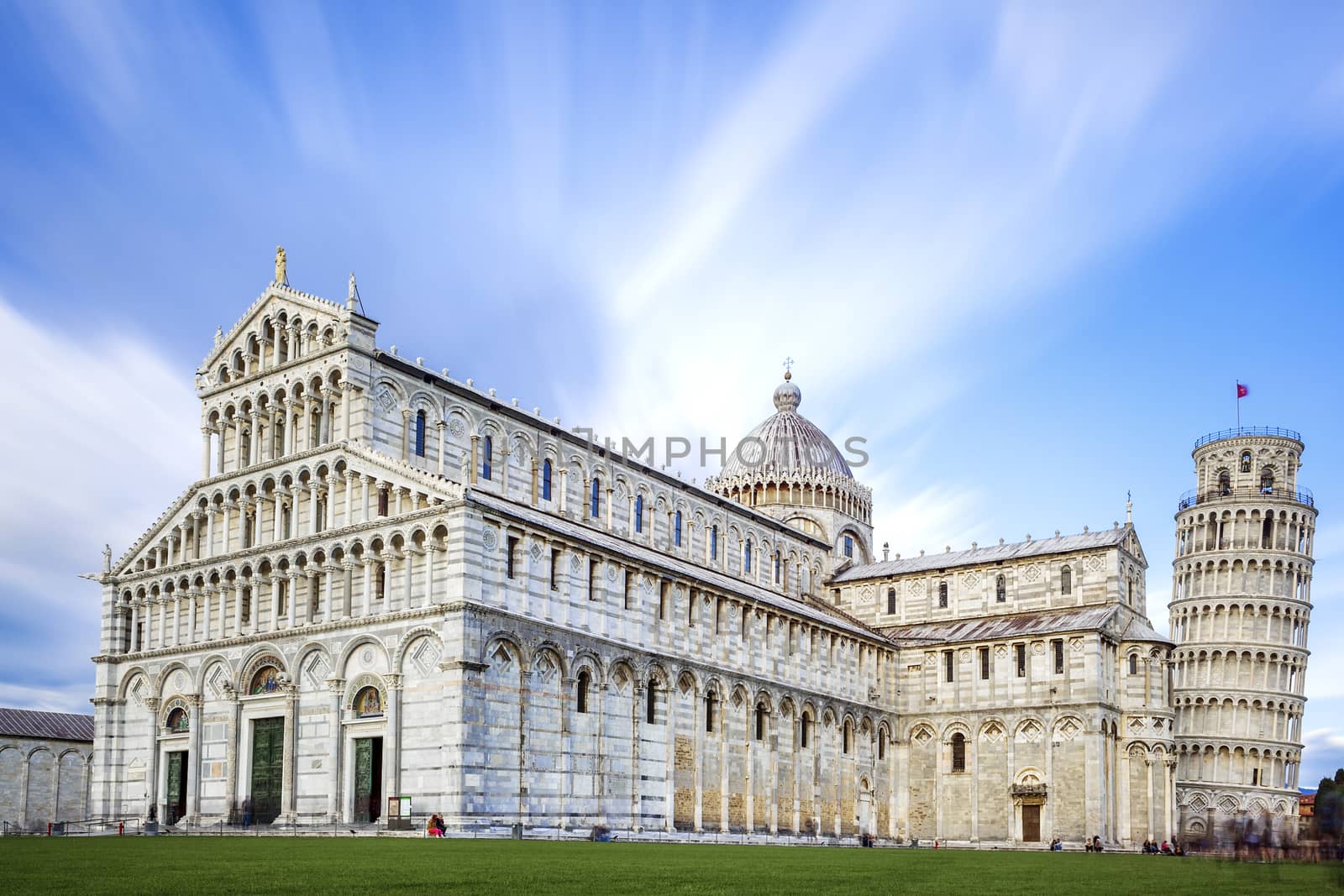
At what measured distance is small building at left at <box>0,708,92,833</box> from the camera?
6334 centimetres

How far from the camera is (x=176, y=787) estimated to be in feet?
174

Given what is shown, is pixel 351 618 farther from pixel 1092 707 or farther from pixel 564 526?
pixel 1092 707

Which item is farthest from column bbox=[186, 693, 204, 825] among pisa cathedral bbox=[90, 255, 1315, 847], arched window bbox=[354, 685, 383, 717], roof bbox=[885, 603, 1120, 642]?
roof bbox=[885, 603, 1120, 642]

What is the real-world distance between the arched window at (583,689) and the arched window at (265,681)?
1137 cm

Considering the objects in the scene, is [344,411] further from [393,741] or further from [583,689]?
[583,689]

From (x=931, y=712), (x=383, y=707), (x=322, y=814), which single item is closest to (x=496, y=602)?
(x=383, y=707)

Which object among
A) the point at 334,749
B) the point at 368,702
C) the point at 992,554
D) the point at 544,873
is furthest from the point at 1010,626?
the point at 544,873

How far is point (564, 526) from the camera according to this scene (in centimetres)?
5338

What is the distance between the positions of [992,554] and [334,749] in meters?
41.0

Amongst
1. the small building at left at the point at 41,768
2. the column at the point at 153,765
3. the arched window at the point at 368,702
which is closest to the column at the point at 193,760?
the column at the point at 153,765

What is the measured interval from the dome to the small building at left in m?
40.2

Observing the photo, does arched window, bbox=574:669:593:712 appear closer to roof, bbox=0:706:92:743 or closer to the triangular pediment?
the triangular pediment

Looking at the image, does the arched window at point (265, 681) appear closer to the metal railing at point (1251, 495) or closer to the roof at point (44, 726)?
the roof at point (44, 726)

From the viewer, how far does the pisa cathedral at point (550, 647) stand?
4691 centimetres
